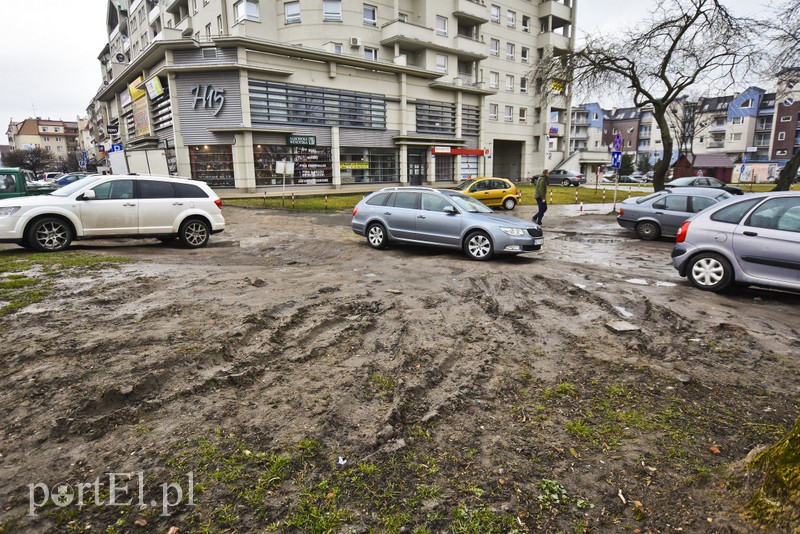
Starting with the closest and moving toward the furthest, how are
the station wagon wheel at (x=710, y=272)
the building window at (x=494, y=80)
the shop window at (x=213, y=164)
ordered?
1. the station wagon wheel at (x=710, y=272)
2. the shop window at (x=213, y=164)
3. the building window at (x=494, y=80)

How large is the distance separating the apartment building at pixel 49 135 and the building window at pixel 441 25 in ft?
380

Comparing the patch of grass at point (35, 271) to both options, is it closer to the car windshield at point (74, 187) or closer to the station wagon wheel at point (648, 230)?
the car windshield at point (74, 187)

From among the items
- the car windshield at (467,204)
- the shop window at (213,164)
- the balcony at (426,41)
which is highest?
the balcony at (426,41)

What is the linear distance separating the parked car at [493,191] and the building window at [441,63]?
19.2 metres

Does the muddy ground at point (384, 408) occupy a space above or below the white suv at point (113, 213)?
below

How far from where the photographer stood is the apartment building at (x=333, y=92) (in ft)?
89.7

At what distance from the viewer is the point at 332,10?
106 feet

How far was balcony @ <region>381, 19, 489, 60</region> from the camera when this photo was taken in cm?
3375

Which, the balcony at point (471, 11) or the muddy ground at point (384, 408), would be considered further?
the balcony at point (471, 11)

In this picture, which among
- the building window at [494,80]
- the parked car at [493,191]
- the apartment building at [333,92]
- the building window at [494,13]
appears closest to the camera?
the parked car at [493,191]

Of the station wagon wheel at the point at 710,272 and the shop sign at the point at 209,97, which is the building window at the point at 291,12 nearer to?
the shop sign at the point at 209,97

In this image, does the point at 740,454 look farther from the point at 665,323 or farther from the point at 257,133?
the point at 257,133

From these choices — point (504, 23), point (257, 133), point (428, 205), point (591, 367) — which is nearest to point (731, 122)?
point (504, 23)

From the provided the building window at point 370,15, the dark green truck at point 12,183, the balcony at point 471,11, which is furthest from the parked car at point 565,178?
the dark green truck at point 12,183
